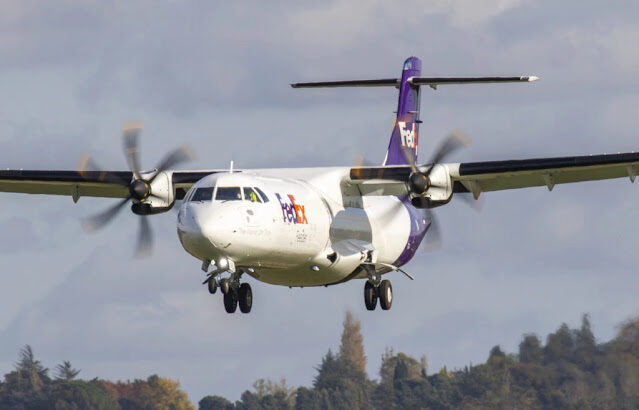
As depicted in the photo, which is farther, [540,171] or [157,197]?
[157,197]

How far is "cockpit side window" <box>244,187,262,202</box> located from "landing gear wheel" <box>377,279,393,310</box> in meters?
6.54

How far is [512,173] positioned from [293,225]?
19.7 ft

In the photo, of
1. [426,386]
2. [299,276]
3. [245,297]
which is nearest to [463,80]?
[299,276]

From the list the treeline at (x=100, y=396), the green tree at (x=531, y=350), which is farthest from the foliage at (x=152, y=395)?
the green tree at (x=531, y=350)

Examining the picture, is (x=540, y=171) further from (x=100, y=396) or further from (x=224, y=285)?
(x=100, y=396)

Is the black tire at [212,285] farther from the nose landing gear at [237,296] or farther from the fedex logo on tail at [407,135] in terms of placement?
the fedex logo on tail at [407,135]

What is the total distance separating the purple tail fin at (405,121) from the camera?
40.9m

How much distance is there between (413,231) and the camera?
126 feet

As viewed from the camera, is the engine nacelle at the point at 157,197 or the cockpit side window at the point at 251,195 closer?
the cockpit side window at the point at 251,195

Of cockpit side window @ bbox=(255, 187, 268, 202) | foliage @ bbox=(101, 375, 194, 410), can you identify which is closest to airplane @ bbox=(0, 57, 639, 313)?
cockpit side window @ bbox=(255, 187, 268, 202)

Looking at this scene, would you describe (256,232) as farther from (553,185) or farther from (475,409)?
(475,409)

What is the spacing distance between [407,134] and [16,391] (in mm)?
44585

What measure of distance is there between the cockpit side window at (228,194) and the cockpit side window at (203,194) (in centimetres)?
16

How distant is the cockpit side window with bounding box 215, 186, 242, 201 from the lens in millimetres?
31188
